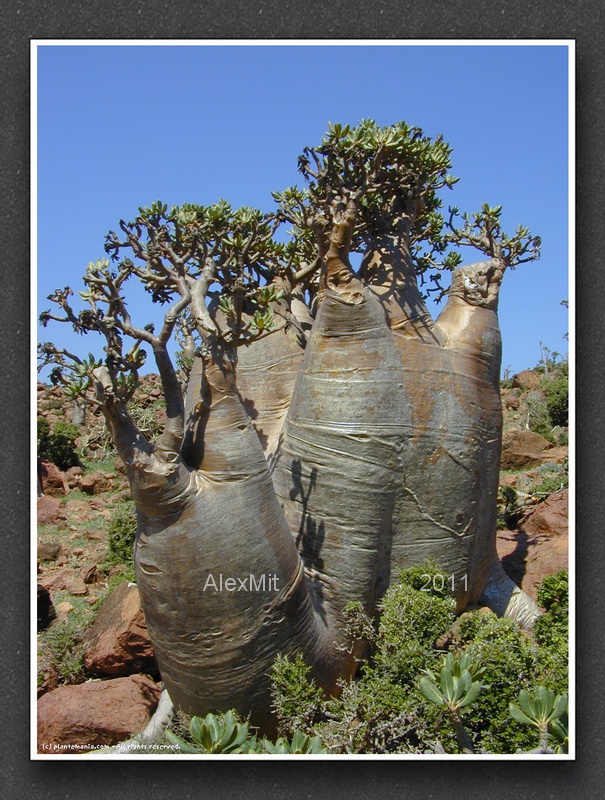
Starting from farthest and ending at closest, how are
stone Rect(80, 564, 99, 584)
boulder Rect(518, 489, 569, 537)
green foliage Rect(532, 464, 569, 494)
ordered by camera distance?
1. green foliage Rect(532, 464, 569, 494)
2. stone Rect(80, 564, 99, 584)
3. boulder Rect(518, 489, 569, 537)

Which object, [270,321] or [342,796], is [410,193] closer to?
[270,321]

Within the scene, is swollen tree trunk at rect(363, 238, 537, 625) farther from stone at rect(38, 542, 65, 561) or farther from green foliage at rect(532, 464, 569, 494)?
stone at rect(38, 542, 65, 561)

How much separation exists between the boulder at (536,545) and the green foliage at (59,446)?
717 centimetres

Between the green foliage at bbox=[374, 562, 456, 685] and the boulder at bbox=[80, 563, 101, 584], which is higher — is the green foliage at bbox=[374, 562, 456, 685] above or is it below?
above

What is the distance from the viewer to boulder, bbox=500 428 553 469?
1262cm

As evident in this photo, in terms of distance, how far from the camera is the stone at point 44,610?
23.3 feet

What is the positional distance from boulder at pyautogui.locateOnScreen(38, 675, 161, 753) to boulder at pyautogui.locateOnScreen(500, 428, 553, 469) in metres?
8.48

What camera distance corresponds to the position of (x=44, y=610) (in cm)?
717

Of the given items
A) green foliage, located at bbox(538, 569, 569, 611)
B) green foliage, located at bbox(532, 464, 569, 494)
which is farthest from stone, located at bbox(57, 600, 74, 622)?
green foliage, located at bbox(532, 464, 569, 494)

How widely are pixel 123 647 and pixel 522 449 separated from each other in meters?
8.61

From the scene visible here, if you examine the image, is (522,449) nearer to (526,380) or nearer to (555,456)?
(555,456)

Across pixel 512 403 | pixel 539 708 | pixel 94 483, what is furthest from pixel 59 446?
pixel 512 403

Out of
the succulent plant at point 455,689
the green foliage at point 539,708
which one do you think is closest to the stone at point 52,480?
the succulent plant at point 455,689

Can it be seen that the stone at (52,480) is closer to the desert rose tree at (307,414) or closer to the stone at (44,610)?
the stone at (44,610)
